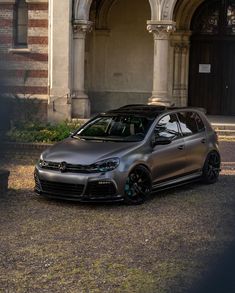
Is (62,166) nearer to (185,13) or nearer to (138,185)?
(138,185)

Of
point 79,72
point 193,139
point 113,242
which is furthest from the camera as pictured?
point 79,72

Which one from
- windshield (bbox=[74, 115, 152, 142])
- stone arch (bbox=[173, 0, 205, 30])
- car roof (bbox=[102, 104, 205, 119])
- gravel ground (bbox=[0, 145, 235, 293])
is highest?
stone arch (bbox=[173, 0, 205, 30])

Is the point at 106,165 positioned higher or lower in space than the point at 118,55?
lower

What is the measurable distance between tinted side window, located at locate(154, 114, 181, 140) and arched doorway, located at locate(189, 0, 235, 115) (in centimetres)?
1271

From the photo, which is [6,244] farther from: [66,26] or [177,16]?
[177,16]

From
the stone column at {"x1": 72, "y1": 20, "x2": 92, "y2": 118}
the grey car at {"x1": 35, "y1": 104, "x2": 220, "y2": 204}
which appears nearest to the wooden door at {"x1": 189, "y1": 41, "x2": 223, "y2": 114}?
the stone column at {"x1": 72, "y1": 20, "x2": 92, "y2": 118}

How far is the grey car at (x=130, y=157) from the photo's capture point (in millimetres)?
8188

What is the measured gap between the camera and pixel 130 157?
8.42m

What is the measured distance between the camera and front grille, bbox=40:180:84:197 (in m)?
8.19

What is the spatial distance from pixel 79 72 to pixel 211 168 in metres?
9.82

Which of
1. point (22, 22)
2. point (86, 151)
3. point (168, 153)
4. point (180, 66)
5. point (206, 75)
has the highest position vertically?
point (22, 22)

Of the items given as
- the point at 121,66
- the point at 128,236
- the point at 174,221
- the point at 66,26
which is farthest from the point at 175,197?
the point at 121,66

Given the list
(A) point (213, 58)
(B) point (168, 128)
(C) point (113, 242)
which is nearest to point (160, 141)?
(B) point (168, 128)

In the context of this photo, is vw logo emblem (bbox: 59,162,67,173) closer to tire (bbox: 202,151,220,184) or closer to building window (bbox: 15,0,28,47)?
tire (bbox: 202,151,220,184)
